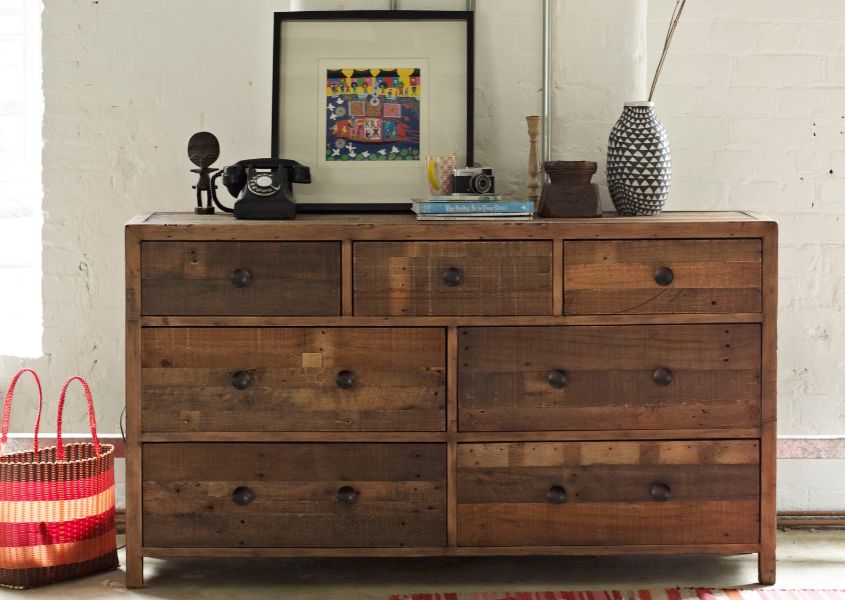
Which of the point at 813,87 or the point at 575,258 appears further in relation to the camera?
the point at 813,87

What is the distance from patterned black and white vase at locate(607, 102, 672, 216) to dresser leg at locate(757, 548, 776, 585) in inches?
38.2

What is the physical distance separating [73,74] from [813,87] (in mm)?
2299

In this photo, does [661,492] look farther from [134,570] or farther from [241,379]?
[134,570]

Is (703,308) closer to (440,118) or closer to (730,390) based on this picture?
(730,390)

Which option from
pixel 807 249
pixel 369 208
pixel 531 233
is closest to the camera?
pixel 531 233

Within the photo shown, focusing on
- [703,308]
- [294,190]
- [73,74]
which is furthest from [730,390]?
[73,74]

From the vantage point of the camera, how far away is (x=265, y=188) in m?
A: 2.85

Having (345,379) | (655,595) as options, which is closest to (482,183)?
(345,379)

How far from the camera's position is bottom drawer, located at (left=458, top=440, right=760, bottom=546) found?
2760 millimetres

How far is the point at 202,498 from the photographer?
276cm

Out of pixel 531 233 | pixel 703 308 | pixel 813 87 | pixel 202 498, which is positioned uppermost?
pixel 813 87

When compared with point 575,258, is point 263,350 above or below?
below

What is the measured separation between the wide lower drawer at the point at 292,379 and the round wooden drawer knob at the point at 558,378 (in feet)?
0.93

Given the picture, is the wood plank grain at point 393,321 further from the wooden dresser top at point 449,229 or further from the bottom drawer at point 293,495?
the bottom drawer at point 293,495
